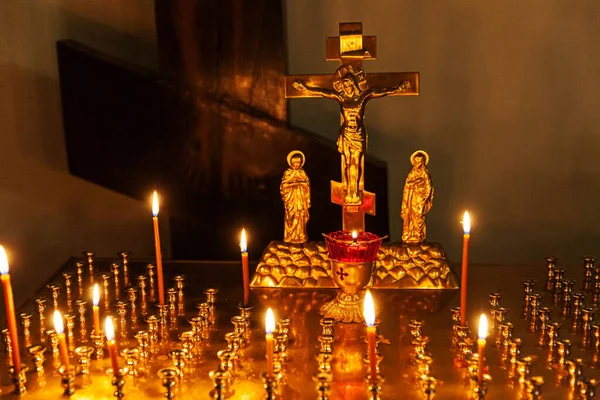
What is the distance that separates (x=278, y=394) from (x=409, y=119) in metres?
1.13

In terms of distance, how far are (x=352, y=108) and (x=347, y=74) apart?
8cm

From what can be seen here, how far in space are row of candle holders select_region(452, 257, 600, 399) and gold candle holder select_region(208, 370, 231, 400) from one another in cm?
45

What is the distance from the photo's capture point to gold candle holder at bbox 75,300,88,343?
1644 millimetres

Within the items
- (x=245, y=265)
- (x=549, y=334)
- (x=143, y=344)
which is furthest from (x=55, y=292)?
(x=549, y=334)

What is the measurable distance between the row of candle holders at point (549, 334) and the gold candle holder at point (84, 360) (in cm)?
74

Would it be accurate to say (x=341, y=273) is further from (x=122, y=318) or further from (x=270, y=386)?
(x=122, y=318)

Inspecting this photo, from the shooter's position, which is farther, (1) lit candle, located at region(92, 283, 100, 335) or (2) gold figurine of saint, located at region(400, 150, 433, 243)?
(2) gold figurine of saint, located at region(400, 150, 433, 243)

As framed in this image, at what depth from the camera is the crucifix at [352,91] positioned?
1.73 metres

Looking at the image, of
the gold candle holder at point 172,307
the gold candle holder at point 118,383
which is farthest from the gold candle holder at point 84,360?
the gold candle holder at point 172,307

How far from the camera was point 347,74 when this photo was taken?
1.72 metres

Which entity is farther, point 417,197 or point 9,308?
point 417,197

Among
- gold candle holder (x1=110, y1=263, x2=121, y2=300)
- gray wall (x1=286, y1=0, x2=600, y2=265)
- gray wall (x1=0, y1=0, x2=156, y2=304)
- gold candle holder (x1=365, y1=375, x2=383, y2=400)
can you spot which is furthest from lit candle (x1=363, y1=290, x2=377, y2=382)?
gray wall (x1=0, y1=0, x2=156, y2=304)

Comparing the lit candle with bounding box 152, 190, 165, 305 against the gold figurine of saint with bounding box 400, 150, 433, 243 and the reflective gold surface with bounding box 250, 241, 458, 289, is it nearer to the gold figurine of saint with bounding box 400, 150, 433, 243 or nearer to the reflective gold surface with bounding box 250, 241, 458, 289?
the reflective gold surface with bounding box 250, 241, 458, 289

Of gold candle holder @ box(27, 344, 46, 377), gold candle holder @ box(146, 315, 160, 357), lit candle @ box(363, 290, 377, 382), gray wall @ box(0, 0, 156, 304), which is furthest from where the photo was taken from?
gray wall @ box(0, 0, 156, 304)
